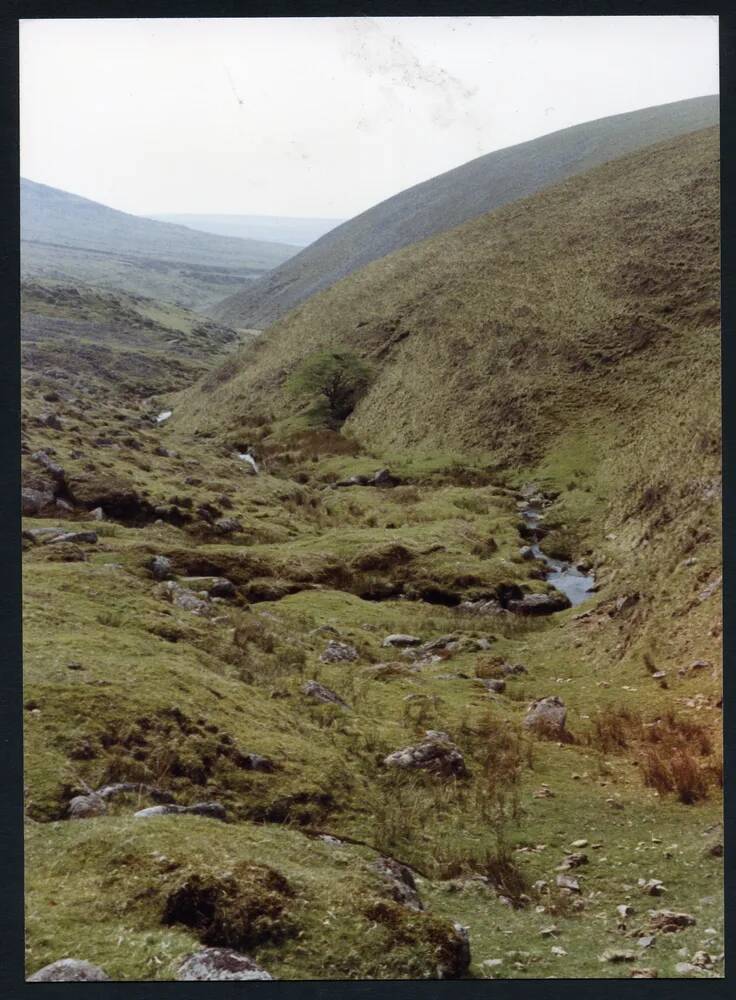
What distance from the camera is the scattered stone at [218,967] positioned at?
30.6 feet

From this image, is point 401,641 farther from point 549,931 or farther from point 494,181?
point 494,181

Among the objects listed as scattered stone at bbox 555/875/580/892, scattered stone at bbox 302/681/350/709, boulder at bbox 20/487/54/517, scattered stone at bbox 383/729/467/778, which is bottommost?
scattered stone at bbox 555/875/580/892

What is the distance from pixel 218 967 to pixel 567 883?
15.0 ft

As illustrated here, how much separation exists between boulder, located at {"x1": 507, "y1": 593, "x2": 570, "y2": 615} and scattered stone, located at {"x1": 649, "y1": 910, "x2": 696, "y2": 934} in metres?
10.8


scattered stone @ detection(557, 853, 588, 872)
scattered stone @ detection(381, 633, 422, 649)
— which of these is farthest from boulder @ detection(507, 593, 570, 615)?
scattered stone @ detection(557, 853, 588, 872)

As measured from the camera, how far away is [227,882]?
982 centimetres

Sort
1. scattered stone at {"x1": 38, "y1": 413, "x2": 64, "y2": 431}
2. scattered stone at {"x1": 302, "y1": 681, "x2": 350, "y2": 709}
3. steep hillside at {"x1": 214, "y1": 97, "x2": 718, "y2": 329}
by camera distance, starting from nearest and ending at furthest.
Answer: scattered stone at {"x1": 302, "y1": 681, "x2": 350, "y2": 709}, scattered stone at {"x1": 38, "y1": 413, "x2": 64, "y2": 431}, steep hillside at {"x1": 214, "y1": 97, "x2": 718, "y2": 329}

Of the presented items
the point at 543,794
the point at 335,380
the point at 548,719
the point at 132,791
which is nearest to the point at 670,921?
the point at 543,794

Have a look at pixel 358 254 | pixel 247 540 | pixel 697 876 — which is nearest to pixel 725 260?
pixel 697 876

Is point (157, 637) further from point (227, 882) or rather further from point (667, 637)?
point (667, 637)

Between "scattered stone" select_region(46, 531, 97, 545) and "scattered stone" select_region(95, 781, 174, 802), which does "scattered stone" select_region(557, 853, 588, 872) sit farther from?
"scattered stone" select_region(46, 531, 97, 545)

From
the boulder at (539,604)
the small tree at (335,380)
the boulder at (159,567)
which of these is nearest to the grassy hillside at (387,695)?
the boulder at (159,567)

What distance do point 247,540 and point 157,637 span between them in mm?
9122

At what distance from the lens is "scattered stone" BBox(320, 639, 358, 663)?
643 inches
